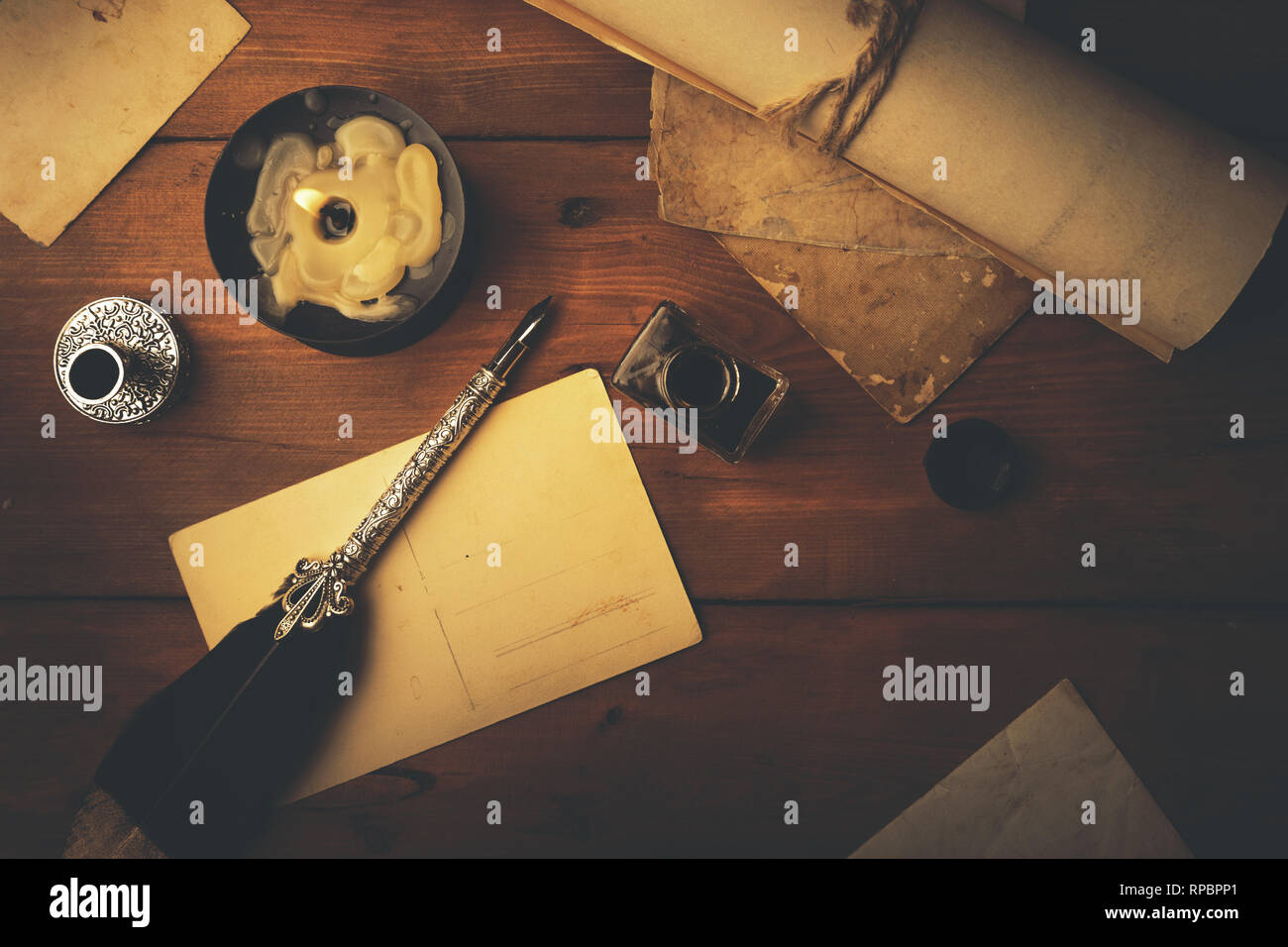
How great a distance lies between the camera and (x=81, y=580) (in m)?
0.82

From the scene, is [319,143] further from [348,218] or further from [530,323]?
[530,323]

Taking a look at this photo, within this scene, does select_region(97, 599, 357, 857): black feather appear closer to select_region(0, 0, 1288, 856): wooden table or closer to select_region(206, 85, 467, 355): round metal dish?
select_region(0, 0, 1288, 856): wooden table

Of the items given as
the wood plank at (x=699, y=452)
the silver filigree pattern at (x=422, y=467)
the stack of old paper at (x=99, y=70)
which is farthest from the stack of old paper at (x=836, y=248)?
the stack of old paper at (x=99, y=70)

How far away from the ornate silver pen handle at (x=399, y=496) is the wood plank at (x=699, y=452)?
0.03 meters

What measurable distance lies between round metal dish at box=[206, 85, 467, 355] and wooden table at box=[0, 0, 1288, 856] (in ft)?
→ 0.22

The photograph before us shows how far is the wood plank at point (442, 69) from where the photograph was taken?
0.79m

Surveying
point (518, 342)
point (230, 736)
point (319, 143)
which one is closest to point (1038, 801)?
point (518, 342)

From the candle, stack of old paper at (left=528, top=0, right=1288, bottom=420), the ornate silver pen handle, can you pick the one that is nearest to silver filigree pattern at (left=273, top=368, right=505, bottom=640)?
the ornate silver pen handle

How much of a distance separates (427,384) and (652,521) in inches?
11.1

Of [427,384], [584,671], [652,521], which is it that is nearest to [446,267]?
[427,384]

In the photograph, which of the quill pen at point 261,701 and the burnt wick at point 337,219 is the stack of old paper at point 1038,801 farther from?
the burnt wick at point 337,219

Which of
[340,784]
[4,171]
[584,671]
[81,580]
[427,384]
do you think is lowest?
[340,784]

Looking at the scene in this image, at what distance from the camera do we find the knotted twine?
64 cm

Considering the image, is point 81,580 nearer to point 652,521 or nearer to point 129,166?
point 129,166
